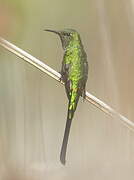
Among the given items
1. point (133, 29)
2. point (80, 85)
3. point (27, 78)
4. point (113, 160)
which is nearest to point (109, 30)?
point (133, 29)

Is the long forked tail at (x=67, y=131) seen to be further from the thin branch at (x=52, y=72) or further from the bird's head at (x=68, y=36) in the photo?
the bird's head at (x=68, y=36)

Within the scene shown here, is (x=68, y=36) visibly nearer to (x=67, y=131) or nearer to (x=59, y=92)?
(x=59, y=92)

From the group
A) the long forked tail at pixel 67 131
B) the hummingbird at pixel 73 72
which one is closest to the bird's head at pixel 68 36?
the hummingbird at pixel 73 72

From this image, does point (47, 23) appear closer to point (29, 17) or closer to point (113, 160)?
point (29, 17)

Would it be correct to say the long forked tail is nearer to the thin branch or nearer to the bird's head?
the thin branch

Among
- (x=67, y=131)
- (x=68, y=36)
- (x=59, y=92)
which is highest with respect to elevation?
(x=68, y=36)

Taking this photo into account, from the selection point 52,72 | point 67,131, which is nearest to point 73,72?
point 52,72

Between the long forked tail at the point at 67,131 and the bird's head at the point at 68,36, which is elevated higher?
the bird's head at the point at 68,36
